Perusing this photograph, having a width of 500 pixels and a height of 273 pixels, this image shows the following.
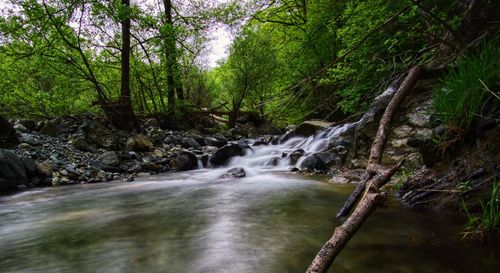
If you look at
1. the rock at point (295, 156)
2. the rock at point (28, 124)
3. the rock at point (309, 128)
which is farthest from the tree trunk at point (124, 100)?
the rock at point (309, 128)

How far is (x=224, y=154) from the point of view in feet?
31.2

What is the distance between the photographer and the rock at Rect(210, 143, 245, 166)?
923 cm

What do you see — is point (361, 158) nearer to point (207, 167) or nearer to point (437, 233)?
Answer: point (437, 233)

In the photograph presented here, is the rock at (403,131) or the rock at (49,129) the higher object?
the rock at (49,129)

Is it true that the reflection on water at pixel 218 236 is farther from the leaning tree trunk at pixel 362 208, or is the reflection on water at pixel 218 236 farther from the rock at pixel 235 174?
the rock at pixel 235 174

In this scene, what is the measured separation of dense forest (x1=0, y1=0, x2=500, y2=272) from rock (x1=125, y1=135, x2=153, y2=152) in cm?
5

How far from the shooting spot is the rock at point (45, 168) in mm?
6320

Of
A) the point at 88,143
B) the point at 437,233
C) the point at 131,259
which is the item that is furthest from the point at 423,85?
the point at 88,143

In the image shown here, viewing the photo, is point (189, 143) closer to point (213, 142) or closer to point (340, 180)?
point (213, 142)

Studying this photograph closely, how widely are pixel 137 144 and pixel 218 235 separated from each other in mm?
7092

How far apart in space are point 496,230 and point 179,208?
3.56m

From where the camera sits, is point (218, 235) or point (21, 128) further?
point (21, 128)

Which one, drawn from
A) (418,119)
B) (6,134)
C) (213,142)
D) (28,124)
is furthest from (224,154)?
(28,124)

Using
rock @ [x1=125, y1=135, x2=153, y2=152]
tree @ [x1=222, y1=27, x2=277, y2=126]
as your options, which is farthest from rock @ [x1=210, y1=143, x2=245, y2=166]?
tree @ [x1=222, y1=27, x2=277, y2=126]
